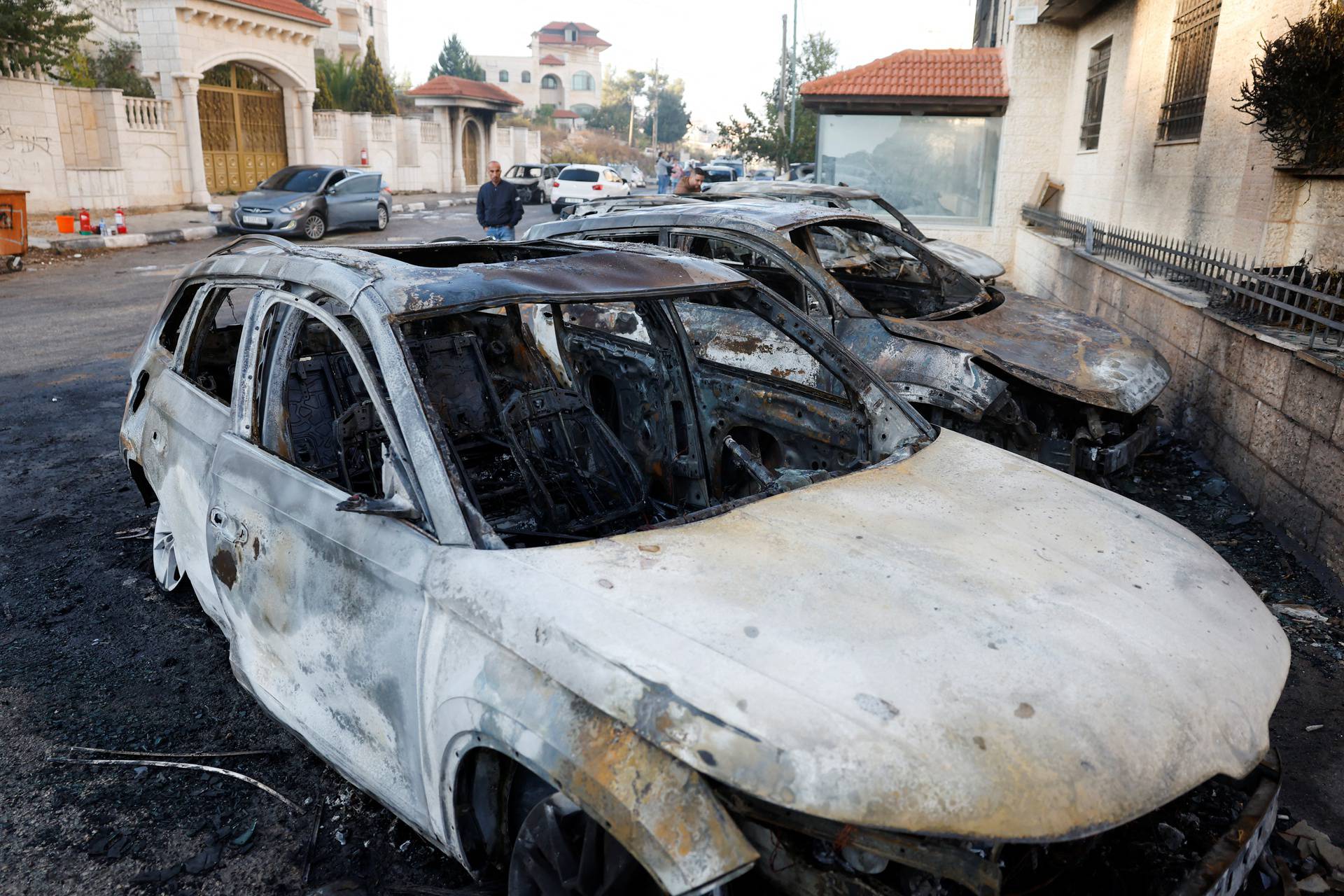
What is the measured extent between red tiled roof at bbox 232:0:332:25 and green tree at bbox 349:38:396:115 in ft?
21.0

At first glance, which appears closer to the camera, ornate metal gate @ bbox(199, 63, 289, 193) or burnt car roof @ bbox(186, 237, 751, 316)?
burnt car roof @ bbox(186, 237, 751, 316)

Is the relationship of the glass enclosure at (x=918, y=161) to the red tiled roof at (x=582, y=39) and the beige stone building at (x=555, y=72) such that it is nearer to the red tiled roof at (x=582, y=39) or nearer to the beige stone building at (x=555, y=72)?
the beige stone building at (x=555, y=72)

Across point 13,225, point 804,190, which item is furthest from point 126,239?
point 804,190

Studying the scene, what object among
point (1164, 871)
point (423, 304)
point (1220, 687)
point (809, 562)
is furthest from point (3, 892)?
point (1220, 687)

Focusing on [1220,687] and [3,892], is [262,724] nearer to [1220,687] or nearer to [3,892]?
[3,892]

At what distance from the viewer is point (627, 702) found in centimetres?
180

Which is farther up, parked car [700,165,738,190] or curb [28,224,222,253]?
parked car [700,165,738,190]

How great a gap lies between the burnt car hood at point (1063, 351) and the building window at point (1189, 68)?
15.5ft

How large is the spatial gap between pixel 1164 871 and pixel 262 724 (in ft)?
9.02

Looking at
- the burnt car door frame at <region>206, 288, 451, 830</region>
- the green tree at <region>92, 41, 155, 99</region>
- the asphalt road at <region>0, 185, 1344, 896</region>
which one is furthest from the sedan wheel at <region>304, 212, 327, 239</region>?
the burnt car door frame at <region>206, 288, 451, 830</region>

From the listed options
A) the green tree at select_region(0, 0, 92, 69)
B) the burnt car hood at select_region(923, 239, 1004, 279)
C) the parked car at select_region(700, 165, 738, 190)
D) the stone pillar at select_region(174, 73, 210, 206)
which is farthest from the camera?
the parked car at select_region(700, 165, 738, 190)

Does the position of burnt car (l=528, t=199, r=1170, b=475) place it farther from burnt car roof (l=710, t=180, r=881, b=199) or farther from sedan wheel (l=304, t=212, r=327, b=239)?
sedan wheel (l=304, t=212, r=327, b=239)

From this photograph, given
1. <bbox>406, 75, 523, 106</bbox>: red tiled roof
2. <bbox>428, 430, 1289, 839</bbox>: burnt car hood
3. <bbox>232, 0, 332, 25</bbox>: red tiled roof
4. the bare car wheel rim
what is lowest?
the bare car wheel rim

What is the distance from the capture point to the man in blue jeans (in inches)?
493
